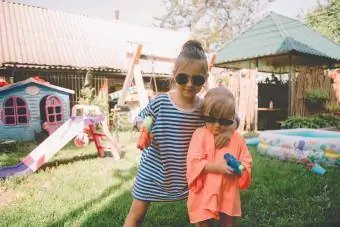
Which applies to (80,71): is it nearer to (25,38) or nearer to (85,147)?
(25,38)

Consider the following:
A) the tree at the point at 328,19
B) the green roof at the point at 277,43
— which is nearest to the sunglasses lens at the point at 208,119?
the green roof at the point at 277,43

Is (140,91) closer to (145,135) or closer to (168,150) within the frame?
(168,150)

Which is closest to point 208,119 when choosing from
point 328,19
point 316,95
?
point 316,95

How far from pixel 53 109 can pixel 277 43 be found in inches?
358

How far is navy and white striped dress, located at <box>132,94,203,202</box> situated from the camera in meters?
2.35

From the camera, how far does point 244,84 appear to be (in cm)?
1158

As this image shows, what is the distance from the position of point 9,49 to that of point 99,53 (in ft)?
14.1

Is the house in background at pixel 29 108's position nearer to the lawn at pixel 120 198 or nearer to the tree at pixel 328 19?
the lawn at pixel 120 198

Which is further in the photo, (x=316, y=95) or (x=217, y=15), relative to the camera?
(x=217, y=15)

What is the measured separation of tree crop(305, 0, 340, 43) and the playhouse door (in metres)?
25.0

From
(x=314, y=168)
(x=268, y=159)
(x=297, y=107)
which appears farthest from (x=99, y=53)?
(x=314, y=168)

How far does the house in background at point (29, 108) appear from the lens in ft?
34.5

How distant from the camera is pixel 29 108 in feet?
36.6

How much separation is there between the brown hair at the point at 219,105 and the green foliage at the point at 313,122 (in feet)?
30.3
